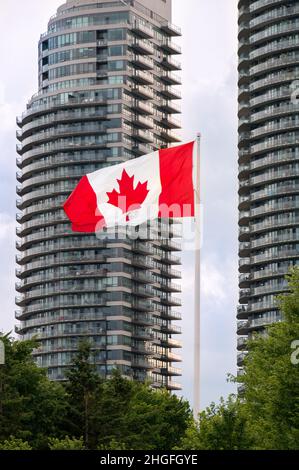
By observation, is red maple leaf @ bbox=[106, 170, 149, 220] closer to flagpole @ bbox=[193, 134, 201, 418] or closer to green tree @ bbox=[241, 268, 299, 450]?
flagpole @ bbox=[193, 134, 201, 418]

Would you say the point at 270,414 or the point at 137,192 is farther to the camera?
the point at 270,414

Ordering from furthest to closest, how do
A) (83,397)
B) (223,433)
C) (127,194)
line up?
(83,397) < (223,433) < (127,194)

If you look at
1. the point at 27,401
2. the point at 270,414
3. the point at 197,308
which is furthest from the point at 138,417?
the point at 197,308

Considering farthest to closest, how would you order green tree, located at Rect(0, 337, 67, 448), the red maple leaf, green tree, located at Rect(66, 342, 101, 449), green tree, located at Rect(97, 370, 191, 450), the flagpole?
green tree, located at Rect(97, 370, 191, 450) → green tree, located at Rect(66, 342, 101, 449) → green tree, located at Rect(0, 337, 67, 448) → the red maple leaf → the flagpole

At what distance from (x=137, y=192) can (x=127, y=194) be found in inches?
16.8

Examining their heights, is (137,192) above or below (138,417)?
above

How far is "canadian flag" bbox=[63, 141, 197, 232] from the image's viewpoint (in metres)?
50.9

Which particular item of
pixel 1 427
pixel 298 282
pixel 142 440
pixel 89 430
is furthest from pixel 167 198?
pixel 142 440

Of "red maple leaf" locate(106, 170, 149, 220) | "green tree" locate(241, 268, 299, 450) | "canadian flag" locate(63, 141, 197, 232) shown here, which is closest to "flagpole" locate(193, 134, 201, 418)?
"canadian flag" locate(63, 141, 197, 232)

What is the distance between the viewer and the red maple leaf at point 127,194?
50906mm

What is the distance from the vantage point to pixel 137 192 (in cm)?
5125

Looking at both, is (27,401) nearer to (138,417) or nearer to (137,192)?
(138,417)

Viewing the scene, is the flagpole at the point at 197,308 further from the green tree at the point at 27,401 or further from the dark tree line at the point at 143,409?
the green tree at the point at 27,401
